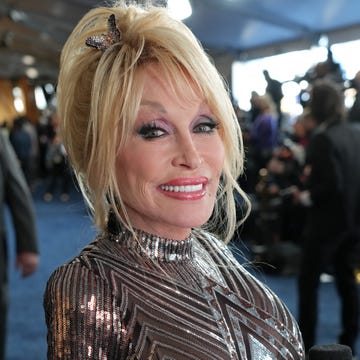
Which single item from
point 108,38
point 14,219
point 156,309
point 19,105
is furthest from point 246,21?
point 19,105

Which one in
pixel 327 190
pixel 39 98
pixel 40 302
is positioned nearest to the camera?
pixel 327 190

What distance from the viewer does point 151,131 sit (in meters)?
0.79

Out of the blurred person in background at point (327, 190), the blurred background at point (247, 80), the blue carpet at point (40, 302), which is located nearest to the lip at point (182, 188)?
the blurred background at point (247, 80)

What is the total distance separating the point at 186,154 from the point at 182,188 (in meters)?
0.04

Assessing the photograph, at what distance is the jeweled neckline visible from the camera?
0.82 meters

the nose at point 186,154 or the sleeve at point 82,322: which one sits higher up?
the nose at point 186,154

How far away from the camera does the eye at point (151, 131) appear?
791 millimetres

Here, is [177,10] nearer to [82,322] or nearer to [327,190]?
[82,322]

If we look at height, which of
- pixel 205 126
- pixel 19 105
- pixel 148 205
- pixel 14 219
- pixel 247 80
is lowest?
pixel 14 219

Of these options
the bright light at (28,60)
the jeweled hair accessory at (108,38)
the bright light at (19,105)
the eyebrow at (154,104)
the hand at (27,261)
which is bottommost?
the hand at (27,261)

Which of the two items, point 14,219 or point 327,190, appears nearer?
point 14,219

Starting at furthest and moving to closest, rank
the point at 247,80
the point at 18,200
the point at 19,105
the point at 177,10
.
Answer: the point at 19,105, the point at 247,80, the point at 18,200, the point at 177,10

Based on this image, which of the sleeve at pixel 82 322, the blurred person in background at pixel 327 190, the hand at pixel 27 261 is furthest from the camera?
the blurred person in background at pixel 327 190

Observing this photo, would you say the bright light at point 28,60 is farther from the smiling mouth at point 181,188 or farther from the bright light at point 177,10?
the smiling mouth at point 181,188
